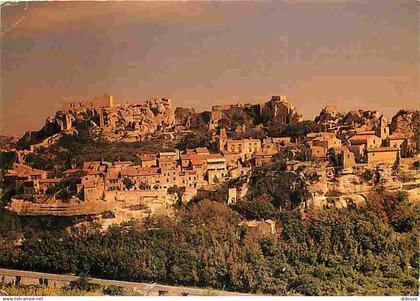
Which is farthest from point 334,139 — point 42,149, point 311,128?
point 42,149

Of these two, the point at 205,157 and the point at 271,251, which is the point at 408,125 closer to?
the point at 271,251

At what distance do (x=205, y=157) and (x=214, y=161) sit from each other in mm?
67

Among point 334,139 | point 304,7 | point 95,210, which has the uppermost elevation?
point 304,7

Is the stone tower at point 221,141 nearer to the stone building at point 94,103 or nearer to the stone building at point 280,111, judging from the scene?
the stone building at point 280,111

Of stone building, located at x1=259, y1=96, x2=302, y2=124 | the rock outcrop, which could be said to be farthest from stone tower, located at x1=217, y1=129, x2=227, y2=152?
the rock outcrop

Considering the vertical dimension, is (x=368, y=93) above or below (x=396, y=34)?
below

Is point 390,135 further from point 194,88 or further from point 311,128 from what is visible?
point 194,88

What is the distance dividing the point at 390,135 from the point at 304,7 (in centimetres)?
104

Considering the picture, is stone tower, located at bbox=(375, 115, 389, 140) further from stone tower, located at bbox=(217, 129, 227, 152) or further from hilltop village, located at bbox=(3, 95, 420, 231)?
stone tower, located at bbox=(217, 129, 227, 152)

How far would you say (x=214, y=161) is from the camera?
5727 millimetres

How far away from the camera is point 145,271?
18.7ft

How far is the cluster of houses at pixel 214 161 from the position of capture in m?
5.64

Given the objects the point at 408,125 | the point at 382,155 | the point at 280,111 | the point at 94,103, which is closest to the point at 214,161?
the point at 280,111

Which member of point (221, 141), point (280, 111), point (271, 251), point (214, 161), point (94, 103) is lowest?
point (271, 251)
